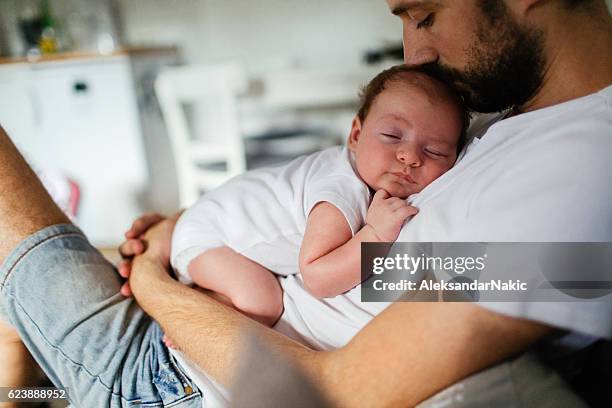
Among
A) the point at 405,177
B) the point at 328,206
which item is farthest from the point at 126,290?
the point at 405,177

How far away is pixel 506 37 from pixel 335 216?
0.34m

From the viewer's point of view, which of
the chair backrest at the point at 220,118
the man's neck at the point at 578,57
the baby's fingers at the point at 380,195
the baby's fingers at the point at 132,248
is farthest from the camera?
the chair backrest at the point at 220,118

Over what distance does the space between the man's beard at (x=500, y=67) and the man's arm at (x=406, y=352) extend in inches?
13.9

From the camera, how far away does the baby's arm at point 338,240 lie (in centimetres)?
69

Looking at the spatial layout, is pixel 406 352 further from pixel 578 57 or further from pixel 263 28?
pixel 263 28

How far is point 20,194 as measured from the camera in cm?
85

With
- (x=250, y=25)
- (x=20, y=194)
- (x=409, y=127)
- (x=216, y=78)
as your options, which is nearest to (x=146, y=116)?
(x=216, y=78)

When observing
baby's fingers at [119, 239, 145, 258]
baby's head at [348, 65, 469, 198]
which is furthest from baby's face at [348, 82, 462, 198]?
baby's fingers at [119, 239, 145, 258]

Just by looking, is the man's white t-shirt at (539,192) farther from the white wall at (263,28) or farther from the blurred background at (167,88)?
the white wall at (263,28)

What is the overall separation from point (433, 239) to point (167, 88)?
1986 millimetres

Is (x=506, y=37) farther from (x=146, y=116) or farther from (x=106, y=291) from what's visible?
(x=146, y=116)

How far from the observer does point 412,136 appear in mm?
793

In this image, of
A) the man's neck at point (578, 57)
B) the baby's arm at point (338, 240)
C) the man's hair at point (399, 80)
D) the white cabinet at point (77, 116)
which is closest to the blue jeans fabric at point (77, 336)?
the baby's arm at point (338, 240)

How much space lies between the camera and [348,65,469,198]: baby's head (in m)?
0.79
